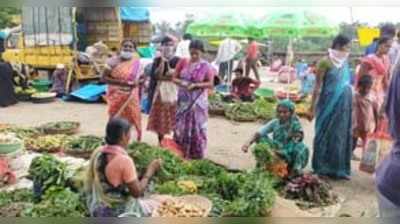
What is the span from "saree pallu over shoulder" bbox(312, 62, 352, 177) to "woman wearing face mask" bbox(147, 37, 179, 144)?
604mm

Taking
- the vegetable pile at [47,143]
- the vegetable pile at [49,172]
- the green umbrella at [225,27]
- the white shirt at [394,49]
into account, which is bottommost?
the vegetable pile at [49,172]

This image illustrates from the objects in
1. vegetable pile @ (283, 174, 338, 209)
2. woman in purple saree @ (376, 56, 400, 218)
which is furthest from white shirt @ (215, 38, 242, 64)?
woman in purple saree @ (376, 56, 400, 218)

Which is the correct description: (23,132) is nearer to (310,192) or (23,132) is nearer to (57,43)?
(57,43)

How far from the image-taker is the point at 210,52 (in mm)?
1881

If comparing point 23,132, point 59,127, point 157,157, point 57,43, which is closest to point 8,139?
point 23,132

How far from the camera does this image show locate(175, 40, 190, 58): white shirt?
5.73ft

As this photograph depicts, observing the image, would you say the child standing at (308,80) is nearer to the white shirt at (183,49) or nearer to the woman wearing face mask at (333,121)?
the woman wearing face mask at (333,121)

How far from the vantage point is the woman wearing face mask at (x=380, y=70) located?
1596 millimetres

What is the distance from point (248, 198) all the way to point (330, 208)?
0.35 meters

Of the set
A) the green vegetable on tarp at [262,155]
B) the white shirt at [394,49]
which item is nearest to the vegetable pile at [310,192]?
the green vegetable on tarp at [262,155]

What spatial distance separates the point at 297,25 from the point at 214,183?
0.80 meters

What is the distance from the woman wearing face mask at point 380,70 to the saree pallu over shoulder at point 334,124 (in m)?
0.21

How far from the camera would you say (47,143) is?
1820mm

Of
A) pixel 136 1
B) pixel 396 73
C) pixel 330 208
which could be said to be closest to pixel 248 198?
pixel 330 208
